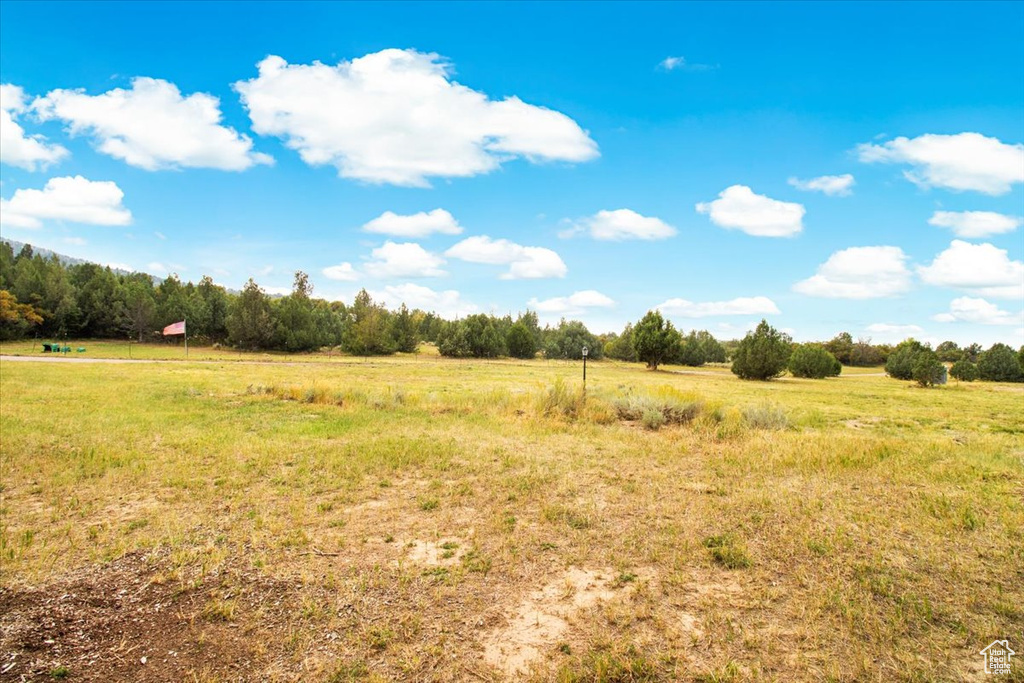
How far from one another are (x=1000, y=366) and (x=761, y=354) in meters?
23.7

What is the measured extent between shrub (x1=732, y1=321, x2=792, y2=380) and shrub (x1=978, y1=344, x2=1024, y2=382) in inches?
770

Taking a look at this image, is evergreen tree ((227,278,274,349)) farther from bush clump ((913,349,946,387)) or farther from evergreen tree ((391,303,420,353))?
bush clump ((913,349,946,387))

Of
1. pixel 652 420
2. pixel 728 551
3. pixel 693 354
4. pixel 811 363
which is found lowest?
pixel 728 551

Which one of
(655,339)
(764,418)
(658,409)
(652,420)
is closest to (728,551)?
(652,420)

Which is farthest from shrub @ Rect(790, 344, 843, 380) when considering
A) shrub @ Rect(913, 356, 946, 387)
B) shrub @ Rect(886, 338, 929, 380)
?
shrub @ Rect(913, 356, 946, 387)

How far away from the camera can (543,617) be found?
4.16 metres

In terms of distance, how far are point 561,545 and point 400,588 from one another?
1911mm

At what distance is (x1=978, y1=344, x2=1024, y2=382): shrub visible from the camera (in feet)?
138

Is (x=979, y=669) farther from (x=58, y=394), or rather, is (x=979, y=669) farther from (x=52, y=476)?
(x=58, y=394)

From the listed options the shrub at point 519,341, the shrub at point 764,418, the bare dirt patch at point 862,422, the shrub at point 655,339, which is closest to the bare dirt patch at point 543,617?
the shrub at point 764,418

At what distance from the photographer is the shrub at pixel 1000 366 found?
1656 inches

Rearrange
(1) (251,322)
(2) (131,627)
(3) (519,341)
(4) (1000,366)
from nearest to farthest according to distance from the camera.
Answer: (2) (131,627) < (4) (1000,366) < (1) (251,322) < (3) (519,341)

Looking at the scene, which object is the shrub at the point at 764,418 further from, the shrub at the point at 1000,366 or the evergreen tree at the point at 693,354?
the evergreen tree at the point at 693,354

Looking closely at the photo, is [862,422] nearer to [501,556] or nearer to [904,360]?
[501,556]
